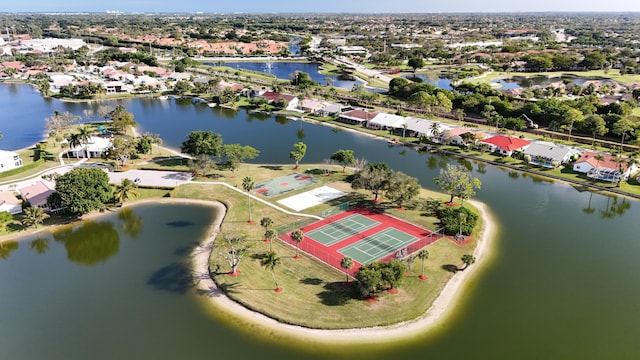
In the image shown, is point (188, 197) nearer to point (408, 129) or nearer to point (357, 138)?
point (357, 138)

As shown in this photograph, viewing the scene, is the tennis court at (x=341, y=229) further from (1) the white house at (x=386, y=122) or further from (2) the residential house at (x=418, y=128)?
(1) the white house at (x=386, y=122)

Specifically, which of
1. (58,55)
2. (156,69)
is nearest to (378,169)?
(156,69)

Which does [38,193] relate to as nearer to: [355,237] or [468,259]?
[355,237]

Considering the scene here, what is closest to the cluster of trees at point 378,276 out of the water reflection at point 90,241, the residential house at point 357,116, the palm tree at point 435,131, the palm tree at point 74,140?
the water reflection at point 90,241

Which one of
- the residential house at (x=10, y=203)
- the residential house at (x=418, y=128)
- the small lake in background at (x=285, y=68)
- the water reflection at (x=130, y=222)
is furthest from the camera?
the small lake in background at (x=285, y=68)

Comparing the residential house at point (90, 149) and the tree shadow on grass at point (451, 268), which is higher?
the residential house at point (90, 149)

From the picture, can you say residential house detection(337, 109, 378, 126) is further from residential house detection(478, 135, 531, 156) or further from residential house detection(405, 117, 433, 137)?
residential house detection(478, 135, 531, 156)
